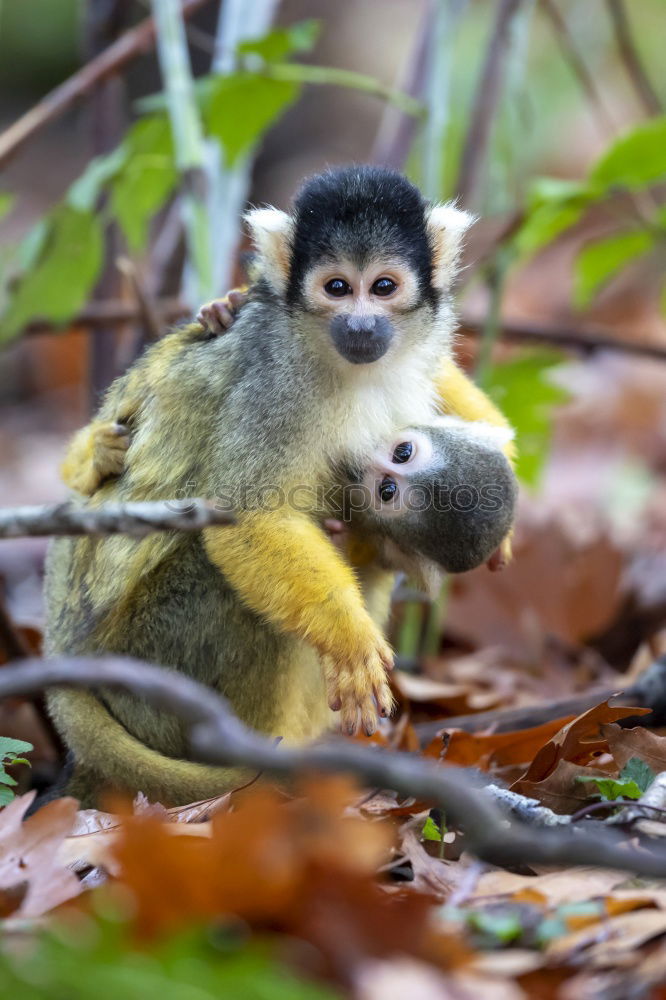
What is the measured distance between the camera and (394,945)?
A: 1.78m

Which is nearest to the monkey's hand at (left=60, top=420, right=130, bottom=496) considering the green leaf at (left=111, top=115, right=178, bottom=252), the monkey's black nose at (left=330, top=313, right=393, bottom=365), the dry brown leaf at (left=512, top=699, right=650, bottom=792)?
the monkey's black nose at (left=330, top=313, right=393, bottom=365)

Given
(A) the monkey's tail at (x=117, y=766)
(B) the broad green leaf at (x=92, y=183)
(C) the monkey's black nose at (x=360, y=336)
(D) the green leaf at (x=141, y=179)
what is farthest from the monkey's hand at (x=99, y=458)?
(D) the green leaf at (x=141, y=179)

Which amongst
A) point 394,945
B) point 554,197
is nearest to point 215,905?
point 394,945

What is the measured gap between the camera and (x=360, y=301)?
357 centimetres

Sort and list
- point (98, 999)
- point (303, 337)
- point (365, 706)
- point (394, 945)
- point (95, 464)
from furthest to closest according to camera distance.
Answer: point (95, 464) → point (303, 337) → point (365, 706) → point (394, 945) → point (98, 999)

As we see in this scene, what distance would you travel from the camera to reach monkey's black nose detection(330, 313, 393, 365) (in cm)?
350

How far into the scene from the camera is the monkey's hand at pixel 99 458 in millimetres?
3855

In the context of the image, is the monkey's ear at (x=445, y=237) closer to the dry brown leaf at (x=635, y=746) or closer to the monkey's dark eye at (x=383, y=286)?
the monkey's dark eye at (x=383, y=286)

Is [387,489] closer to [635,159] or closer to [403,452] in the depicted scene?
[403,452]

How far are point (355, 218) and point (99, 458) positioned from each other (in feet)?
3.88

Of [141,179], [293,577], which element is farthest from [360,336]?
[141,179]

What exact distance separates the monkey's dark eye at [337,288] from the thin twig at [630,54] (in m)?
3.14

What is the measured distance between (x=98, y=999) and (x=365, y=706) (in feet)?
5.62

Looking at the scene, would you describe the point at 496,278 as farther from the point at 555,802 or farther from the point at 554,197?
the point at 555,802
